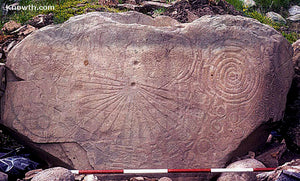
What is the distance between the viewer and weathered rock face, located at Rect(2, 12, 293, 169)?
3.62 meters

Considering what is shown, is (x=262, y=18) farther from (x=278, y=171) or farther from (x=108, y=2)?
(x=278, y=171)

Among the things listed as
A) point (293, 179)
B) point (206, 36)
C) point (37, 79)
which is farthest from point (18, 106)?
point (293, 179)

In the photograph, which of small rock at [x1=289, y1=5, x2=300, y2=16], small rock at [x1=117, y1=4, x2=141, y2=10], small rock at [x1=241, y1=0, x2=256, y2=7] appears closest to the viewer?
small rock at [x1=117, y1=4, x2=141, y2=10]

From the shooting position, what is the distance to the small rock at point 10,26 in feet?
18.5

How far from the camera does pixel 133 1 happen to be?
668 cm

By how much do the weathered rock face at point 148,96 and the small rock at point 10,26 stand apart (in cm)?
229

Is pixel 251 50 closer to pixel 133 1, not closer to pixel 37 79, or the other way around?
pixel 37 79

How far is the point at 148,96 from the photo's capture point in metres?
3.62

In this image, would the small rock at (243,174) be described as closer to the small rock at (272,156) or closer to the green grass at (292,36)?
the small rock at (272,156)

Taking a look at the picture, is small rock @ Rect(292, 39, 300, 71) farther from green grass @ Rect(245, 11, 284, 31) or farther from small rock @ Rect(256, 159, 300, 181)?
green grass @ Rect(245, 11, 284, 31)

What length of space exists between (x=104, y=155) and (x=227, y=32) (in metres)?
2.00

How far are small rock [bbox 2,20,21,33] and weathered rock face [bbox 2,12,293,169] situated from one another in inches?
90.0

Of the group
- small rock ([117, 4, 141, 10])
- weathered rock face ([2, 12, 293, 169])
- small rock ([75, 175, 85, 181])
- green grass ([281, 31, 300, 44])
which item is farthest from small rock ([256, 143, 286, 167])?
small rock ([117, 4, 141, 10])

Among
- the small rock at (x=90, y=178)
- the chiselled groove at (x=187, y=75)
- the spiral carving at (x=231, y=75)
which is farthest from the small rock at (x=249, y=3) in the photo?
the small rock at (x=90, y=178)
